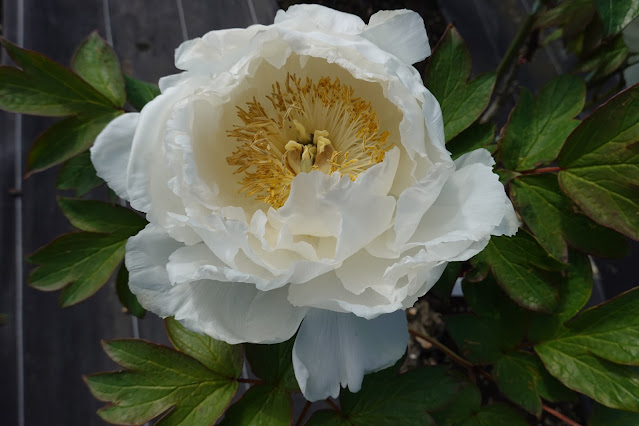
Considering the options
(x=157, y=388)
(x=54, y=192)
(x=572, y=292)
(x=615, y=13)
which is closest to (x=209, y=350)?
(x=157, y=388)

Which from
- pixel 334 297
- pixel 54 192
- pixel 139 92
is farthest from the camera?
pixel 54 192

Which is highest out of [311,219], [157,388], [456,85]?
[456,85]

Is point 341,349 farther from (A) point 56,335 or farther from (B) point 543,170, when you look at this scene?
(A) point 56,335

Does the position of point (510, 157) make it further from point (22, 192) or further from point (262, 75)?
point (22, 192)

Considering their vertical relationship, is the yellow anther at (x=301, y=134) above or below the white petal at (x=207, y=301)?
above

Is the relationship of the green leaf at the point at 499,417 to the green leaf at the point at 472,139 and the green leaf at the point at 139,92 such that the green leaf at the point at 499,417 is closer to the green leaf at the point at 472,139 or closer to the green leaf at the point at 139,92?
the green leaf at the point at 472,139

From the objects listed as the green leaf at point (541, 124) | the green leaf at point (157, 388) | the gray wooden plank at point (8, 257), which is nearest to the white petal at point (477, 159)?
the green leaf at point (541, 124)
